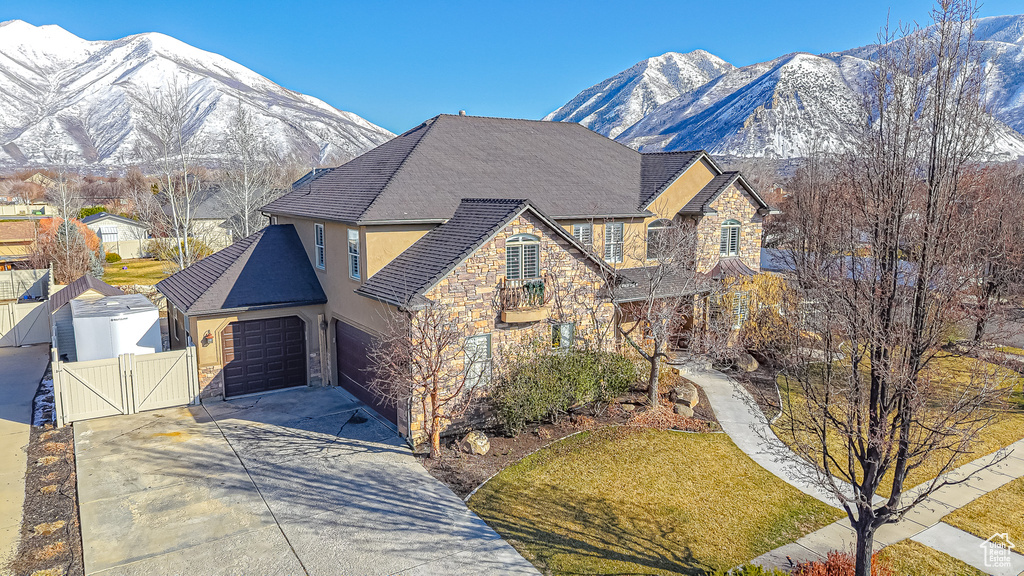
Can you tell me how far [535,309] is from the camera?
15.0 m

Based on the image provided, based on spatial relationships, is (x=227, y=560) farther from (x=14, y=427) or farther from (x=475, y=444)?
(x=14, y=427)

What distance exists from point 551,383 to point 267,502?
6.86 metres

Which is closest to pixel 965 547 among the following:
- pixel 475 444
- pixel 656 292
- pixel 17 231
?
pixel 475 444

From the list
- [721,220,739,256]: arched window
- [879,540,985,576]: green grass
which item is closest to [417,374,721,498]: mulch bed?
[879,540,985,576]: green grass

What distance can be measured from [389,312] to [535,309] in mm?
3621

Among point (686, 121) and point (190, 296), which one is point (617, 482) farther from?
point (686, 121)

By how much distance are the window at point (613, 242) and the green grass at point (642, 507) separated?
850cm

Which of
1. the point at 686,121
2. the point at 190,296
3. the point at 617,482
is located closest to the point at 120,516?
the point at 190,296

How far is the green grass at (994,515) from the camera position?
34.5 ft

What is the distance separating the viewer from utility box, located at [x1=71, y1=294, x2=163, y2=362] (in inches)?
671

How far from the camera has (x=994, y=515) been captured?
11.0 meters

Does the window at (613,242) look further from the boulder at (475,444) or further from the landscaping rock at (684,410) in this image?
the boulder at (475,444)

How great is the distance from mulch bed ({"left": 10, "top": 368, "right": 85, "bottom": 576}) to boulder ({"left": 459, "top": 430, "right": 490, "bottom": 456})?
7.16 meters

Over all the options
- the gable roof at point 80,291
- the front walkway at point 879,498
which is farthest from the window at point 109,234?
the front walkway at point 879,498
